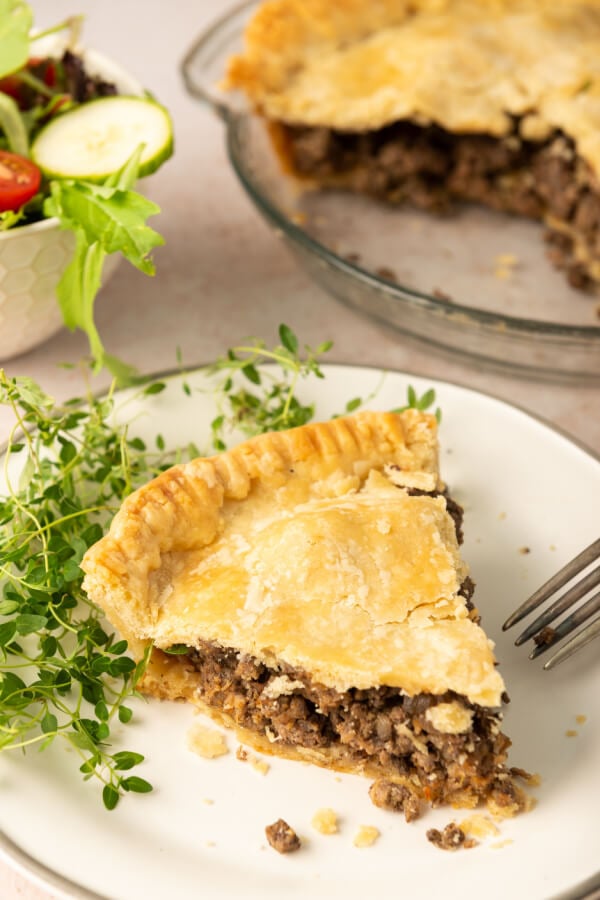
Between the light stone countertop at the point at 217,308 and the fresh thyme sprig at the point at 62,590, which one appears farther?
the light stone countertop at the point at 217,308

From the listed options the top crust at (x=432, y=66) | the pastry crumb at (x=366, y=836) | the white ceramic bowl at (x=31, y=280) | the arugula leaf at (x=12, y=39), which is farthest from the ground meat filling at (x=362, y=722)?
the top crust at (x=432, y=66)

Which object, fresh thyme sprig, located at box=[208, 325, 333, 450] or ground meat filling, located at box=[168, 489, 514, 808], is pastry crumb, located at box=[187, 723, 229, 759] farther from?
fresh thyme sprig, located at box=[208, 325, 333, 450]

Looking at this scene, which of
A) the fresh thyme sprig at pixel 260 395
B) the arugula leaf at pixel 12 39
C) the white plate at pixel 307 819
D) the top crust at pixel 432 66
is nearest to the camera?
the white plate at pixel 307 819

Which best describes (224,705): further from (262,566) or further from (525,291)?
(525,291)

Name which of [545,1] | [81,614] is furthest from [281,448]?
[545,1]

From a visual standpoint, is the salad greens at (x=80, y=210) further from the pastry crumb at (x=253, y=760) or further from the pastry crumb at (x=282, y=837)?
the pastry crumb at (x=282, y=837)
